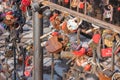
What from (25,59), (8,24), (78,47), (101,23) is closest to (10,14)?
(8,24)

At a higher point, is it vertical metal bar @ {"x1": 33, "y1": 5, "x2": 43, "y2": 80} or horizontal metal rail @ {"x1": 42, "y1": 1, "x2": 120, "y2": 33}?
horizontal metal rail @ {"x1": 42, "y1": 1, "x2": 120, "y2": 33}

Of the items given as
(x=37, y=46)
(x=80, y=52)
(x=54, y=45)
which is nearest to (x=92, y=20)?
(x=80, y=52)

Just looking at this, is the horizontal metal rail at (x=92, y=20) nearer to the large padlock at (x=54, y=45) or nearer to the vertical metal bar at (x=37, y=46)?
the vertical metal bar at (x=37, y=46)

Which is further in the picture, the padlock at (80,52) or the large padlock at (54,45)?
the large padlock at (54,45)

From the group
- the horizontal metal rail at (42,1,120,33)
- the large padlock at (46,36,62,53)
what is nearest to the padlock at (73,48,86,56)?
the large padlock at (46,36,62,53)

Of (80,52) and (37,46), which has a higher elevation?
(80,52)

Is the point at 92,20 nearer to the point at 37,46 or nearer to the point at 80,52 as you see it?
the point at 80,52

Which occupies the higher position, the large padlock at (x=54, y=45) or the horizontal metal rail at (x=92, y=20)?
the horizontal metal rail at (x=92, y=20)

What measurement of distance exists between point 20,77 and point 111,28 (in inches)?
83.2

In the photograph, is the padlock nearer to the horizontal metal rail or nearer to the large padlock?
the large padlock

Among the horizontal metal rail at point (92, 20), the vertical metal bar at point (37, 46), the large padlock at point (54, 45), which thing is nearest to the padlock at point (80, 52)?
the large padlock at point (54, 45)

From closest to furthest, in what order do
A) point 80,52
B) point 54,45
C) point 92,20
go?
point 92,20 → point 80,52 → point 54,45

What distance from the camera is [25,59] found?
4242 mm

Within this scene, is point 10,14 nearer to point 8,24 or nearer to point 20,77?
point 8,24
